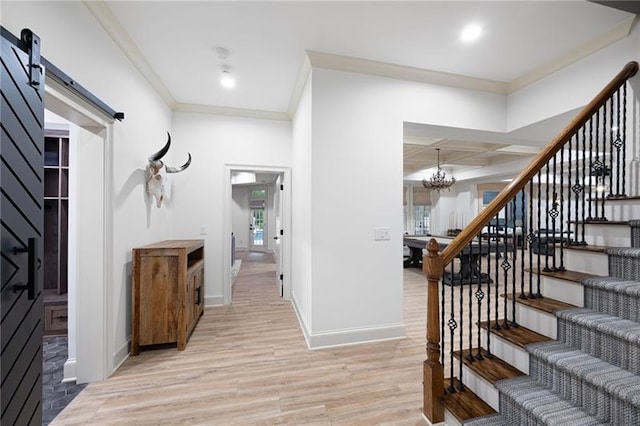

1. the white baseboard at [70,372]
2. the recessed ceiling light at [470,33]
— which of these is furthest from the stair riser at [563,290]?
the white baseboard at [70,372]

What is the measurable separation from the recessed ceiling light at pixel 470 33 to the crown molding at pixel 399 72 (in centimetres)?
55

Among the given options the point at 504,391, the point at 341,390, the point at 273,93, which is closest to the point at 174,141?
the point at 273,93

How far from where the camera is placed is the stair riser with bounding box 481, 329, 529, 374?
5.37 feet

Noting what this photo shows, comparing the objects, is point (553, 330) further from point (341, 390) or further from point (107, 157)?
point (107, 157)

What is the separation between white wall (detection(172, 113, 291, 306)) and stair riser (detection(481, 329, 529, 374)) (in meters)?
3.45

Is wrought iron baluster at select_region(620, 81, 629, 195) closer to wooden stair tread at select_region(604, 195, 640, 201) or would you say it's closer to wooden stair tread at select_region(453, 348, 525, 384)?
wooden stair tread at select_region(604, 195, 640, 201)

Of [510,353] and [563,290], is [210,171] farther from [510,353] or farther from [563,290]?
[563,290]

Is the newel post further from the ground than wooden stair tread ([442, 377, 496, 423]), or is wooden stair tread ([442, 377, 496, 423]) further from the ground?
the newel post

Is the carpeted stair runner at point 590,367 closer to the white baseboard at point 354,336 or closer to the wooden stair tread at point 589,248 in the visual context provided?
the wooden stair tread at point 589,248

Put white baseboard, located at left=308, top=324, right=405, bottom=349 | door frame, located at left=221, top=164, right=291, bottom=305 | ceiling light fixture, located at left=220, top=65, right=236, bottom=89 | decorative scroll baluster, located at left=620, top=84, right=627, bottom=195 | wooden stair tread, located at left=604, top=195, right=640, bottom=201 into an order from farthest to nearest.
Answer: door frame, located at left=221, top=164, right=291, bottom=305 → ceiling light fixture, located at left=220, top=65, right=236, bottom=89 → white baseboard, located at left=308, top=324, right=405, bottom=349 → decorative scroll baluster, located at left=620, top=84, right=627, bottom=195 → wooden stair tread, located at left=604, top=195, right=640, bottom=201

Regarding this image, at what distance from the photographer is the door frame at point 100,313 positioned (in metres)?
2.15

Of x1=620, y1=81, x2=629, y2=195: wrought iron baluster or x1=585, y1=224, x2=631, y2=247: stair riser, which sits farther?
x1=620, y1=81, x2=629, y2=195: wrought iron baluster

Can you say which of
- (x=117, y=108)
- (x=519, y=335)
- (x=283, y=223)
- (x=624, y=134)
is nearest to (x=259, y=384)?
(x=519, y=335)

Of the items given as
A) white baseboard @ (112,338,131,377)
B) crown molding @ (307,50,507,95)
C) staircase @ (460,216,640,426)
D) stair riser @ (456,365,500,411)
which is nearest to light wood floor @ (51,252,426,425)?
white baseboard @ (112,338,131,377)
